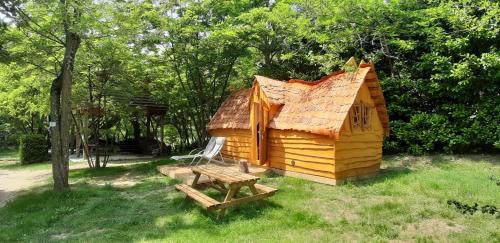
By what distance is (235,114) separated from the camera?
41.4ft

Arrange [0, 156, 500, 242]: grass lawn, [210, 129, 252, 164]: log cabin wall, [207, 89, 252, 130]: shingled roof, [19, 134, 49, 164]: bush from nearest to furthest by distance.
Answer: [0, 156, 500, 242]: grass lawn → [210, 129, 252, 164]: log cabin wall → [207, 89, 252, 130]: shingled roof → [19, 134, 49, 164]: bush

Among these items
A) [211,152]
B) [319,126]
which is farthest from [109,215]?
[319,126]

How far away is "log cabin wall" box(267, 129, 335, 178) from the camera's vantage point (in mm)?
8602

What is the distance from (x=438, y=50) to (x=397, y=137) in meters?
3.36

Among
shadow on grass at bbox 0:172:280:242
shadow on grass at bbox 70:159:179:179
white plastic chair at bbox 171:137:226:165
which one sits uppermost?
white plastic chair at bbox 171:137:226:165

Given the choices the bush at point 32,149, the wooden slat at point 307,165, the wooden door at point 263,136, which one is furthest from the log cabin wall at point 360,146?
the bush at point 32,149

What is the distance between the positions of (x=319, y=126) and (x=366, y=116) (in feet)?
6.06

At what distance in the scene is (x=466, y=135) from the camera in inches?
441

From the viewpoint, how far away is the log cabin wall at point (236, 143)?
11646mm

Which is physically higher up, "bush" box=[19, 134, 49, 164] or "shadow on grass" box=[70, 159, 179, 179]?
"bush" box=[19, 134, 49, 164]

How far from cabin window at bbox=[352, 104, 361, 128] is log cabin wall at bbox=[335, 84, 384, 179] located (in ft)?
0.28

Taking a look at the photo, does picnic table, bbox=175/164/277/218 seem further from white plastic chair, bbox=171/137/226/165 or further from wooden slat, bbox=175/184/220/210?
white plastic chair, bbox=171/137/226/165

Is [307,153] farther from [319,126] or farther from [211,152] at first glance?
[211,152]

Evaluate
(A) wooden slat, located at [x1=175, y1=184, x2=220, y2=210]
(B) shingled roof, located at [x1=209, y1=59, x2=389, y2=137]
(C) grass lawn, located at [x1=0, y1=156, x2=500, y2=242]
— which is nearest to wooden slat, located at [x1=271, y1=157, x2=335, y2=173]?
(C) grass lawn, located at [x1=0, y1=156, x2=500, y2=242]
